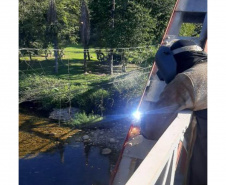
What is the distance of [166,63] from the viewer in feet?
5.84

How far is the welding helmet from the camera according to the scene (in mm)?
1760

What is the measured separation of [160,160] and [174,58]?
978 millimetres

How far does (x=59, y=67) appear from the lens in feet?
64.1

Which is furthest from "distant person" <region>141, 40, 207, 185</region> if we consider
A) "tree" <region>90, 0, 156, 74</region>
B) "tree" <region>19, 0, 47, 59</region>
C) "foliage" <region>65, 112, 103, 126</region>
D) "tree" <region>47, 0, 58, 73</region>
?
"tree" <region>19, 0, 47, 59</region>

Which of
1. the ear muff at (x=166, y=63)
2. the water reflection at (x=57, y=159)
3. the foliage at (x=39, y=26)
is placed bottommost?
the water reflection at (x=57, y=159)

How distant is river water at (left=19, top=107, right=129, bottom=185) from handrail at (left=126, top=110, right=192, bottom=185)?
24.3ft

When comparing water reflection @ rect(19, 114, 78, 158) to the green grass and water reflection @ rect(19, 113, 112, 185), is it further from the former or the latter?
the green grass

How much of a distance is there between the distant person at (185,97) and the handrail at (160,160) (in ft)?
0.71

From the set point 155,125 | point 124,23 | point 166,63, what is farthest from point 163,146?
point 124,23

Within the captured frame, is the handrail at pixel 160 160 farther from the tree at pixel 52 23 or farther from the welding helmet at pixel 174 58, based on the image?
the tree at pixel 52 23

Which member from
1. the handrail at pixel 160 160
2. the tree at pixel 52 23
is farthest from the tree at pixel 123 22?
the handrail at pixel 160 160

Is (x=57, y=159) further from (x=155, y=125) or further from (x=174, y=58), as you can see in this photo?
(x=174, y=58)

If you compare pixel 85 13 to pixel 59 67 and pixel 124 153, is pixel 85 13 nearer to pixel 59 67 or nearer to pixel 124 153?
pixel 59 67

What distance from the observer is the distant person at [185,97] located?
5.11 ft
